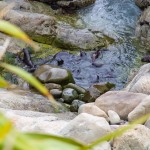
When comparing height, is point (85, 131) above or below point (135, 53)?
above

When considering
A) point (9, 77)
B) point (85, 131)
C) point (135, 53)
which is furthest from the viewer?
point (135, 53)

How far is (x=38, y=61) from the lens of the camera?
12.0 m

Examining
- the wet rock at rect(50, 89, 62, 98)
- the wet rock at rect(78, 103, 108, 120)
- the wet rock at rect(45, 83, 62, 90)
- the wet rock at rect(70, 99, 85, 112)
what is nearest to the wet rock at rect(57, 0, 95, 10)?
the wet rock at rect(45, 83, 62, 90)

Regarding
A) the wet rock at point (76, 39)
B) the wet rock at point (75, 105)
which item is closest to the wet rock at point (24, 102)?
the wet rock at point (75, 105)

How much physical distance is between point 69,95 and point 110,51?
372cm

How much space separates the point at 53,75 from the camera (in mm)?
10586

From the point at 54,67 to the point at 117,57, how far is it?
2.51 meters

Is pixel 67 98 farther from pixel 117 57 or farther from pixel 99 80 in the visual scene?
pixel 117 57

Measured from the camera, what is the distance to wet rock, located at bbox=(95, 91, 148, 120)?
646 centimetres

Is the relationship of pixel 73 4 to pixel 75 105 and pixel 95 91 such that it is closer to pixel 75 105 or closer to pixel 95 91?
pixel 95 91

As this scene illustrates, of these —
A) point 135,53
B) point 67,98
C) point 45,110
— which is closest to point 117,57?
point 135,53

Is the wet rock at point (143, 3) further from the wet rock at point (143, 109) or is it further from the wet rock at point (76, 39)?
the wet rock at point (143, 109)

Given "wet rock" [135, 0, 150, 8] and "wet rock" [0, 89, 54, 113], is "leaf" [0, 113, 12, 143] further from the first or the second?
"wet rock" [135, 0, 150, 8]

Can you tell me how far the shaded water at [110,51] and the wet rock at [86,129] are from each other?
6.64m
